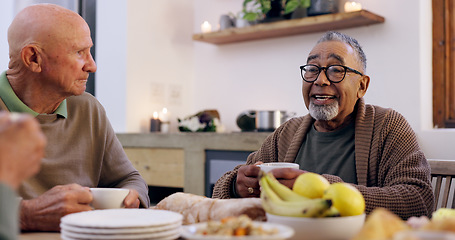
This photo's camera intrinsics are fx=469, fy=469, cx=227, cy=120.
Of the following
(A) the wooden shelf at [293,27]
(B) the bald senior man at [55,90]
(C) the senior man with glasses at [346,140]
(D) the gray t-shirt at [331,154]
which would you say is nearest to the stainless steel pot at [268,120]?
(A) the wooden shelf at [293,27]

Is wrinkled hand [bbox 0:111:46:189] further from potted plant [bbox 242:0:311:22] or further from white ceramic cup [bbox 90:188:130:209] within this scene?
potted plant [bbox 242:0:311:22]

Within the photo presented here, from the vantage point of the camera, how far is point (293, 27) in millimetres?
3188

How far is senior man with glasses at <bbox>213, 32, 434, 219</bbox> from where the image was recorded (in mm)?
1416

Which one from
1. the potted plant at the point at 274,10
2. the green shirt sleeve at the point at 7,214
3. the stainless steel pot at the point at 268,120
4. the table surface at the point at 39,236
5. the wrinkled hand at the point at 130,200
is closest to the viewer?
the green shirt sleeve at the point at 7,214

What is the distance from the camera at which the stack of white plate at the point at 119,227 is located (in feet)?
2.50

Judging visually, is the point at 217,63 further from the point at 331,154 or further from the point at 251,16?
the point at 331,154

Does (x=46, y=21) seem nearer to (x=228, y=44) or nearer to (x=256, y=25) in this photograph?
(x=256, y=25)

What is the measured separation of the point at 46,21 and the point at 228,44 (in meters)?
2.57

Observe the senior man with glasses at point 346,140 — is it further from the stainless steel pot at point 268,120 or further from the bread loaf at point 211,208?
the stainless steel pot at point 268,120

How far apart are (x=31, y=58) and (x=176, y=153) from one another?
6.32 feet

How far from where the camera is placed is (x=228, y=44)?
3789mm

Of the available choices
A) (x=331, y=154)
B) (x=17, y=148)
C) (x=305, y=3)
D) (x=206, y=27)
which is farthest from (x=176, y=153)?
(x=17, y=148)

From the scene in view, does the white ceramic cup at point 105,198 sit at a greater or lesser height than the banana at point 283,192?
lesser

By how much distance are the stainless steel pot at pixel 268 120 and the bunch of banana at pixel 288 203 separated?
219cm
